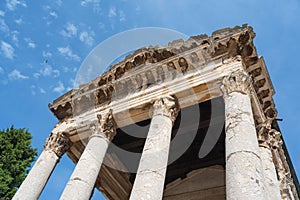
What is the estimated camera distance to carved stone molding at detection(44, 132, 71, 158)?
11.1 meters

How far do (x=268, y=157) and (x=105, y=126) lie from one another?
5251mm

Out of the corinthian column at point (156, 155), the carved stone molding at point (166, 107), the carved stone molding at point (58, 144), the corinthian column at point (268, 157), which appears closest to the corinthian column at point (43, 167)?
the carved stone molding at point (58, 144)

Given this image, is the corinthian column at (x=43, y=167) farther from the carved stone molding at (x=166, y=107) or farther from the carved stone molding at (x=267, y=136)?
the carved stone molding at (x=267, y=136)

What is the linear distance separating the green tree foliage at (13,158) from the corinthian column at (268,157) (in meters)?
9.96

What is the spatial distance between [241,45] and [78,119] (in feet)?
21.1

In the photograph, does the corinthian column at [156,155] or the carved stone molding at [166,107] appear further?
the carved stone molding at [166,107]

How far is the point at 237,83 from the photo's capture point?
334 inches

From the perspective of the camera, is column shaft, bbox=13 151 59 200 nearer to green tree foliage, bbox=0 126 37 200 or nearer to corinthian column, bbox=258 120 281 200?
green tree foliage, bbox=0 126 37 200

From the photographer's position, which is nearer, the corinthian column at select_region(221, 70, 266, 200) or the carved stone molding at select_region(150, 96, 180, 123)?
the corinthian column at select_region(221, 70, 266, 200)

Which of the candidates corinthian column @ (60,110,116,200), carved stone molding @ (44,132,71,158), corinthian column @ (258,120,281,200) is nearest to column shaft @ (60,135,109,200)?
corinthian column @ (60,110,116,200)

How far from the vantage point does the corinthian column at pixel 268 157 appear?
7.90 meters

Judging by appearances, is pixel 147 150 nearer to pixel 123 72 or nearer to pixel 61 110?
pixel 123 72

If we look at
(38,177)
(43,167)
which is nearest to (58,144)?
(43,167)

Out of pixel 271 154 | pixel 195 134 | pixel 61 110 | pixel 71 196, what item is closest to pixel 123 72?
pixel 61 110
